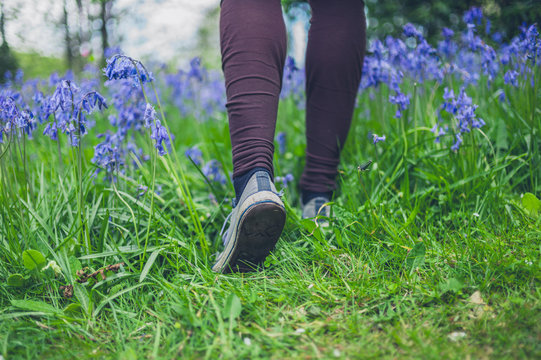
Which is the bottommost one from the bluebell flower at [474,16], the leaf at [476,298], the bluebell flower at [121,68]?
the leaf at [476,298]

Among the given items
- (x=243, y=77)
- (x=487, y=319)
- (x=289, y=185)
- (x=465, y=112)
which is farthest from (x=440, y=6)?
(x=487, y=319)

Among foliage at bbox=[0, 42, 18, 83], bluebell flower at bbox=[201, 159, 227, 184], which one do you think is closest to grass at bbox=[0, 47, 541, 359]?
bluebell flower at bbox=[201, 159, 227, 184]

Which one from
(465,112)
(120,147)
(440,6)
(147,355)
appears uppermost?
(440,6)

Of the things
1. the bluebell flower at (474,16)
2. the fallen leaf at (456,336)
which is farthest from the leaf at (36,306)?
the bluebell flower at (474,16)

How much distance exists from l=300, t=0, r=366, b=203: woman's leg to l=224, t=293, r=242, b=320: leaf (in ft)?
2.37

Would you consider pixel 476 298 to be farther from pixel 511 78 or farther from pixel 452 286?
pixel 511 78

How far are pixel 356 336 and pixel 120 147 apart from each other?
1481mm

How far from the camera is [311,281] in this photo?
1.27m

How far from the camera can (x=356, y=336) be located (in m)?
1.06

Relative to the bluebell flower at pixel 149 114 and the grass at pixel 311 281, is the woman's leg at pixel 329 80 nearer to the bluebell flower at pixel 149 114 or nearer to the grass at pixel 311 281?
the grass at pixel 311 281

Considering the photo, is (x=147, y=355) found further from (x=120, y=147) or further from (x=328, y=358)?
(x=120, y=147)

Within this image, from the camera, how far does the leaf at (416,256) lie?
50.9 inches

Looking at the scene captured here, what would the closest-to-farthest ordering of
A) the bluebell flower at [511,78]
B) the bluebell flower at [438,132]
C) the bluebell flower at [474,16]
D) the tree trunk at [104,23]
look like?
the bluebell flower at [438,132]
the bluebell flower at [511,78]
the bluebell flower at [474,16]
the tree trunk at [104,23]

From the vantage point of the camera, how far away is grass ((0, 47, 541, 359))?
40.6 inches
